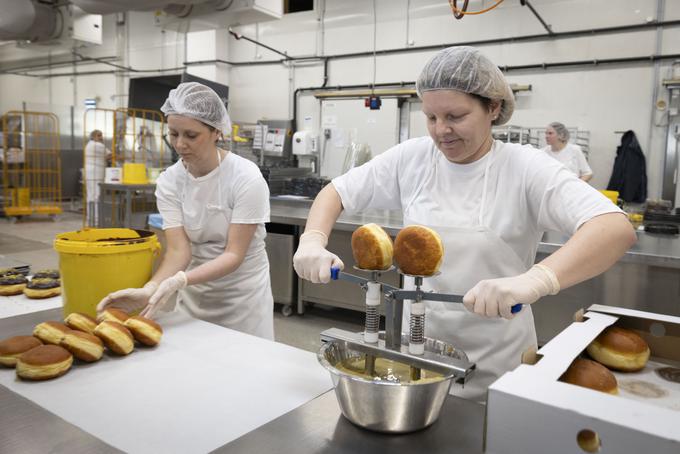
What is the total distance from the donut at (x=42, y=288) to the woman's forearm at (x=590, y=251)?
1627 mm

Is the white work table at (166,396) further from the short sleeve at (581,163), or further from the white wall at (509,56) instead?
the white wall at (509,56)

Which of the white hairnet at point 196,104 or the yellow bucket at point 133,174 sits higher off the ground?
the white hairnet at point 196,104

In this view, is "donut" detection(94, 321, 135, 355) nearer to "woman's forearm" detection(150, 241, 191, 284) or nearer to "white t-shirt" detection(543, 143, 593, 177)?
"woman's forearm" detection(150, 241, 191, 284)

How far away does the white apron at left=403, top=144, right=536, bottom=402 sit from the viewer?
53.2 inches

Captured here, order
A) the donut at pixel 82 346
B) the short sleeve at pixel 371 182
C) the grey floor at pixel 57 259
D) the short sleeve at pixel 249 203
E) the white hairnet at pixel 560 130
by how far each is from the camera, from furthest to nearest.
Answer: the white hairnet at pixel 560 130, the grey floor at pixel 57 259, the short sleeve at pixel 249 203, the short sleeve at pixel 371 182, the donut at pixel 82 346

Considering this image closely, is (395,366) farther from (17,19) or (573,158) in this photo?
(17,19)

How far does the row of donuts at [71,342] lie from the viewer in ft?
3.67

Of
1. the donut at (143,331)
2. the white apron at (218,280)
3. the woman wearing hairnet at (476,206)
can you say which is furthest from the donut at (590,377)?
the white apron at (218,280)

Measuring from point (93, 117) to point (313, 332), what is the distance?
31.3ft

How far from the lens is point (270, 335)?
2.09 m

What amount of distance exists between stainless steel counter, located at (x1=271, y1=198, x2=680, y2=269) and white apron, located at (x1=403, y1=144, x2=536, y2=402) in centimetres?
177

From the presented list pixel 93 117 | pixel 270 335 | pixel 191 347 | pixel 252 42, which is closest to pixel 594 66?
pixel 252 42

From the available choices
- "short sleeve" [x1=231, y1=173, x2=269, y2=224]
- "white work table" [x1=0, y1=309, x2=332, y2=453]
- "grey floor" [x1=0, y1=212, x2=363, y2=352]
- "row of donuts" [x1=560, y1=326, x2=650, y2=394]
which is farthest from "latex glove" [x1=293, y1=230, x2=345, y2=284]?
"grey floor" [x1=0, y1=212, x2=363, y2=352]

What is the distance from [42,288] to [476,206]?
58.9 inches
